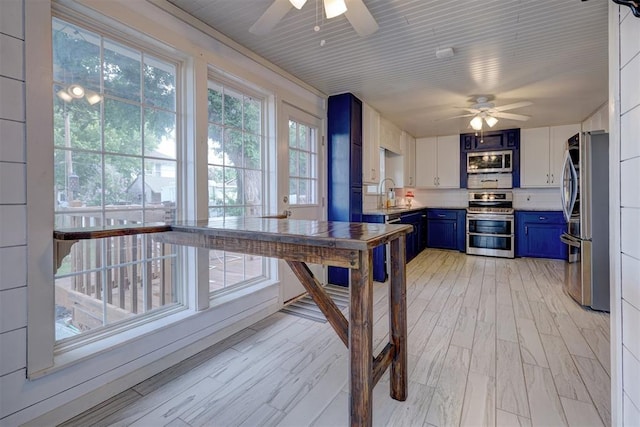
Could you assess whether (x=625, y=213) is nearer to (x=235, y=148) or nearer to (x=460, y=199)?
(x=235, y=148)

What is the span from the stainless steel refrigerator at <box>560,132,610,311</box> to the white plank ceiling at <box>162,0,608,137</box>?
0.80 metres

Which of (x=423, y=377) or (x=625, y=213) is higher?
(x=625, y=213)

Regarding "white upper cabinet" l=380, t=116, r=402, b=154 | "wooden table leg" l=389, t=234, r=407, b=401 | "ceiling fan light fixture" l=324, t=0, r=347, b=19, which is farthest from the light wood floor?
"white upper cabinet" l=380, t=116, r=402, b=154

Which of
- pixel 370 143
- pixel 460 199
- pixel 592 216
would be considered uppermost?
pixel 370 143

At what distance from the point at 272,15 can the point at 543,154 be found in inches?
219

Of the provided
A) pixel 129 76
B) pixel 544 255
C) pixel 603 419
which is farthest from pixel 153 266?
pixel 544 255

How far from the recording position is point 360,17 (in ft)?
5.39

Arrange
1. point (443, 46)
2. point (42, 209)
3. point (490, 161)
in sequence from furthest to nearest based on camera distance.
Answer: point (490, 161)
point (443, 46)
point (42, 209)

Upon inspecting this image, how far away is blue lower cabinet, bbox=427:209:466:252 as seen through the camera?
5.66m

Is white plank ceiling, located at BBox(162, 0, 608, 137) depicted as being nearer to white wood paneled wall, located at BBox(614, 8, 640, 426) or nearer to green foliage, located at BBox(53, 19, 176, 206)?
green foliage, located at BBox(53, 19, 176, 206)

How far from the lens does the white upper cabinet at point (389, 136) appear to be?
15.0ft

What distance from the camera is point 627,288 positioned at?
120 centimetres

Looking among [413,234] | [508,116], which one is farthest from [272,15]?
[413,234]

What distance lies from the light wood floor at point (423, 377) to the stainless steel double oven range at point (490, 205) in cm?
241
